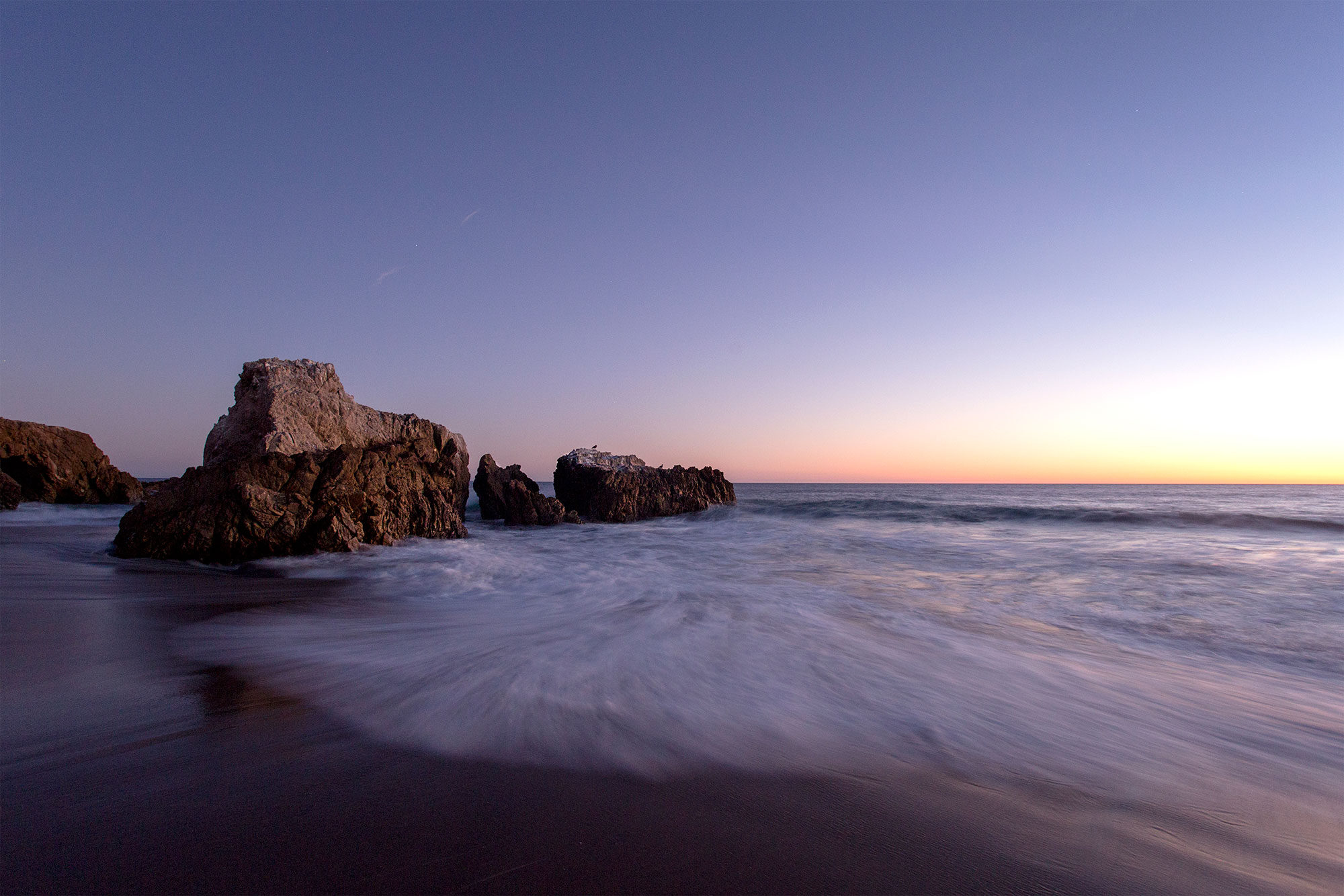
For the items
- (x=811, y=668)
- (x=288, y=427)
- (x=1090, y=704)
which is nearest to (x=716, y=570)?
(x=811, y=668)

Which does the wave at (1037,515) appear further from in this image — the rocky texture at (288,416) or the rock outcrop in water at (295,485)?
the rocky texture at (288,416)

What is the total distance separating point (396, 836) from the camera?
5.65 ft

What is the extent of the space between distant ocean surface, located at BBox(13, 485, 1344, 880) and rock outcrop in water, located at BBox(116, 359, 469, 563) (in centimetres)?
67

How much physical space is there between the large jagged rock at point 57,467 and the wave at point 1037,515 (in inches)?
893

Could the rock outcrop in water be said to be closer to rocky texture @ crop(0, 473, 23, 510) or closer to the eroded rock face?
the eroded rock face

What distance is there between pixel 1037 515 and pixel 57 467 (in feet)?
104

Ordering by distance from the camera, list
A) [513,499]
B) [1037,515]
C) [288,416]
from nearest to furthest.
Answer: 1. [288,416]
2. [513,499]
3. [1037,515]

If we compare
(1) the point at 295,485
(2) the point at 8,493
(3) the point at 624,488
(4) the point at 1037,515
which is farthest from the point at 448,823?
(4) the point at 1037,515

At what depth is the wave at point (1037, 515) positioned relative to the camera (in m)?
15.4

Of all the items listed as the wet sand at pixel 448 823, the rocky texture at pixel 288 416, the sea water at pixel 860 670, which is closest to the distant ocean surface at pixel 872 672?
the sea water at pixel 860 670

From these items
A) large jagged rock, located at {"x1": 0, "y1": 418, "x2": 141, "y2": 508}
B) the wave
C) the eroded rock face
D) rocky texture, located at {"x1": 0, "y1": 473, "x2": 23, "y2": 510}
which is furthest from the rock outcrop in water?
the wave

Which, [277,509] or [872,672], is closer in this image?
[872,672]

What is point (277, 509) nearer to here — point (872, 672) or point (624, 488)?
point (872, 672)

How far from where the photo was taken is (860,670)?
3914 millimetres
